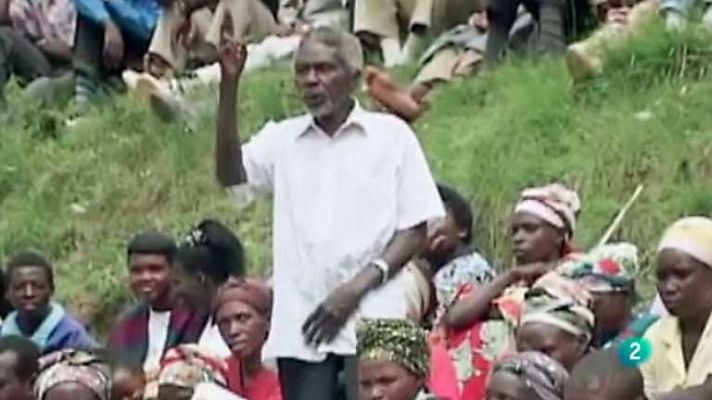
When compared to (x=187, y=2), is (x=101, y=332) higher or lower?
lower

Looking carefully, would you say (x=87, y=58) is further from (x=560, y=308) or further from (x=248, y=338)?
(x=560, y=308)

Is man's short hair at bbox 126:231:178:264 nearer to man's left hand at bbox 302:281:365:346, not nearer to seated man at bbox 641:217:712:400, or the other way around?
man's left hand at bbox 302:281:365:346

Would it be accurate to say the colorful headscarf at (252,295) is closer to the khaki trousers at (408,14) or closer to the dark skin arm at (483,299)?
the dark skin arm at (483,299)

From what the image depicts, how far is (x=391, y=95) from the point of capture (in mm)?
11750

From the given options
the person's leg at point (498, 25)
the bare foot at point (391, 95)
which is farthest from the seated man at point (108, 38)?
the person's leg at point (498, 25)

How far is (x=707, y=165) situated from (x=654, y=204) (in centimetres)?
32

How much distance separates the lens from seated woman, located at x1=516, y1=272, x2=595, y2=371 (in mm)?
8031

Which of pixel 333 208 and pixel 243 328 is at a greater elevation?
pixel 333 208

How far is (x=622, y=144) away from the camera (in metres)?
10.8

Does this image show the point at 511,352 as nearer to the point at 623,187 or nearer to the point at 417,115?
the point at 623,187

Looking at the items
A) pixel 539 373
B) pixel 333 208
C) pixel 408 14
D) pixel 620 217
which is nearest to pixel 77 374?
pixel 333 208

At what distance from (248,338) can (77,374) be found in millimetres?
635

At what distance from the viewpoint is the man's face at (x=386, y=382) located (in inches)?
302

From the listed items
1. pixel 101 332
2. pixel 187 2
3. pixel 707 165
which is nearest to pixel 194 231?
pixel 101 332
